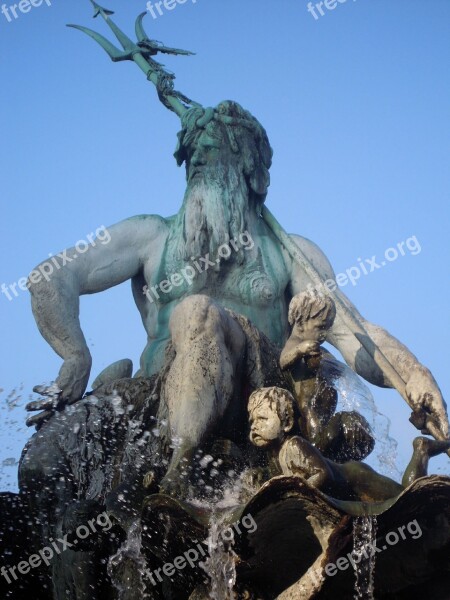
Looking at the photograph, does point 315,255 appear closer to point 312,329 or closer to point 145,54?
point 312,329

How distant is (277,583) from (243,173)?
10.9ft

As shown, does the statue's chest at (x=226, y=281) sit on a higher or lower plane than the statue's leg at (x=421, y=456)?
higher

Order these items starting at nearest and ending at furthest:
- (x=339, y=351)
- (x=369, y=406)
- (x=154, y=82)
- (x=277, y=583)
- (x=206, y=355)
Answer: (x=277, y=583) → (x=206, y=355) → (x=369, y=406) → (x=339, y=351) → (x=154, y=82)

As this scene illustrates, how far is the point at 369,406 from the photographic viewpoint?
674cm

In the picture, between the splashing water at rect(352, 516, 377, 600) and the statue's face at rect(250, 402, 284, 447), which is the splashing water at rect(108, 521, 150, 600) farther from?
the splashing water at rect(352, 516, 377, 600)

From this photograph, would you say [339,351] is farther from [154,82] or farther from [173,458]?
[154,82]

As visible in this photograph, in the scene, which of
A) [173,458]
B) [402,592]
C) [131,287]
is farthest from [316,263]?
[402,592]

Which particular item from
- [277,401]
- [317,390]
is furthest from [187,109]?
[277,401]

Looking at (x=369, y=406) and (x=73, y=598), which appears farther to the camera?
(x=369, y=406)

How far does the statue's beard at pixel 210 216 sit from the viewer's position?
7336 mm

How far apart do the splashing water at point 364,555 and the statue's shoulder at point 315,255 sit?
2.90 m

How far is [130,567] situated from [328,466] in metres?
1.12

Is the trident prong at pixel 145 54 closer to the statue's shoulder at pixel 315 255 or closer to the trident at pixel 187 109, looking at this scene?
the trident at pixel 187 109

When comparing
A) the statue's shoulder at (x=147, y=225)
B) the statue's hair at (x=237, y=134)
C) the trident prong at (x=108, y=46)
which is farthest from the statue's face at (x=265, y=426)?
the trident prong at (x=108, y=46)
